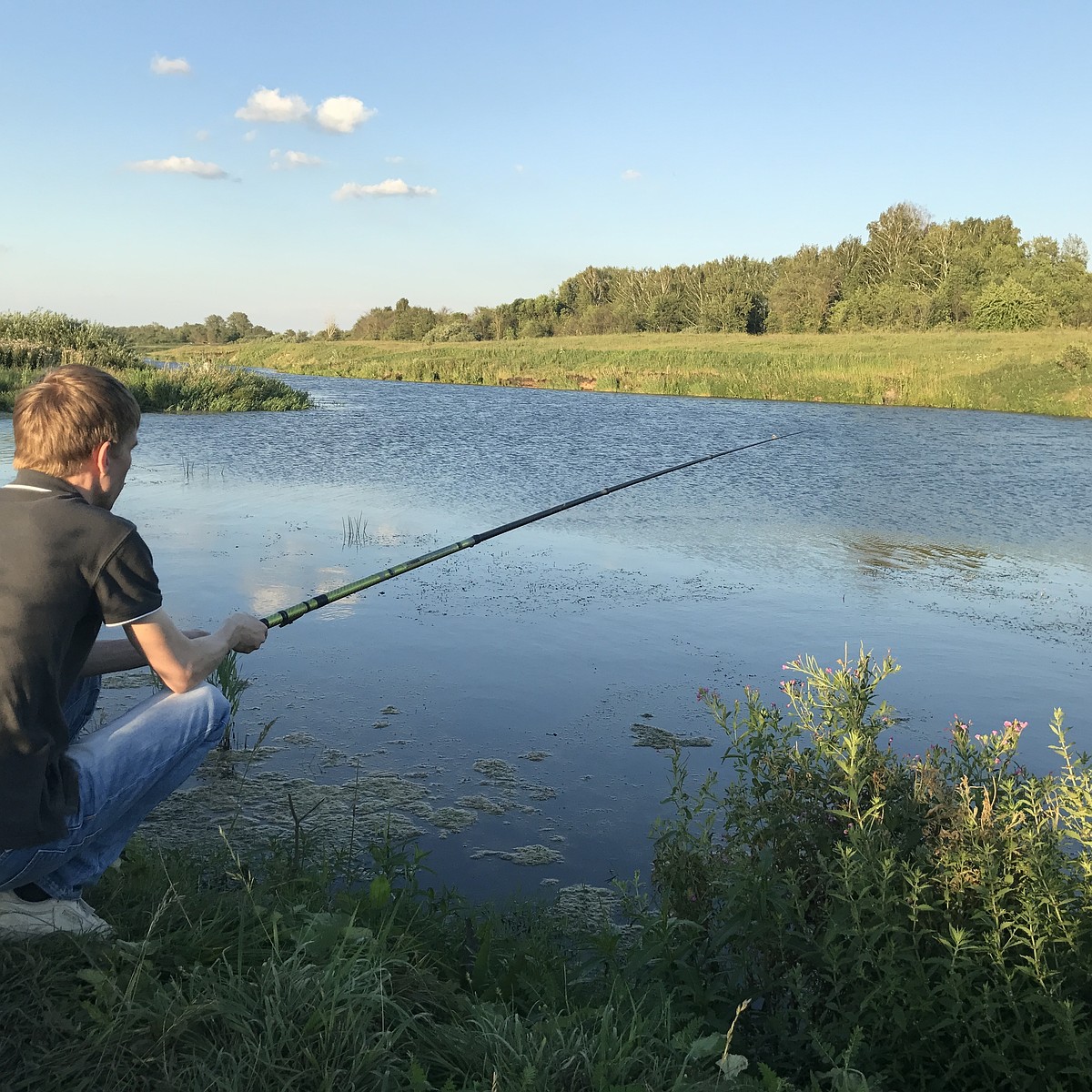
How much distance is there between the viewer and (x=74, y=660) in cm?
231

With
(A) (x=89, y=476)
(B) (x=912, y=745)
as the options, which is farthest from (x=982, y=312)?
(A) (x=89, y=476)

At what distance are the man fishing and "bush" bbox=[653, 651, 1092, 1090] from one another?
4.90 feet

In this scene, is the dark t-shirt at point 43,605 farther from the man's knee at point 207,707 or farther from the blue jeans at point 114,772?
the man's knee at point 207,707

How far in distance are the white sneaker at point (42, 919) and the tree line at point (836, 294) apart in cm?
4910

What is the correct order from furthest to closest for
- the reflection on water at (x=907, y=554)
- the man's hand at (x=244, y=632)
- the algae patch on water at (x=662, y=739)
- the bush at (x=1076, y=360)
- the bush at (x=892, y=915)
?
the bush at (x=1076, y=360) < the reflection on water at (x=907, y=554) < the algae patch on water at (x=662, y=739) < the man's hand at (x=244, y=632) < the bush at (x=892, y=915)

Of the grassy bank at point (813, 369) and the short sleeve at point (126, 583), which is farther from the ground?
the grassy bank at point (813, 369)

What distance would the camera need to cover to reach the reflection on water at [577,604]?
14.6 feet

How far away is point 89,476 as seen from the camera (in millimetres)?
2359

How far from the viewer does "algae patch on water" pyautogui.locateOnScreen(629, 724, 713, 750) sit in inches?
191

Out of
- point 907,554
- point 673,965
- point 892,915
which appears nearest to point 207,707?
point 673,965

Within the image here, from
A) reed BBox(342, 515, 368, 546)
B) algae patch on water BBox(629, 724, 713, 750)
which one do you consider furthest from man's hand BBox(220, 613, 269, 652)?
reed BBox(342, 515, 368, 546)

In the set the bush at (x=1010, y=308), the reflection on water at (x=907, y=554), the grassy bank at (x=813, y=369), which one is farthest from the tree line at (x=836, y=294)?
the reflection on water at (x=907, y=554)

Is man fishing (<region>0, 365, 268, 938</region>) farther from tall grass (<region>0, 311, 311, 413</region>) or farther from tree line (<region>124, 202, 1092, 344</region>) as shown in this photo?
tree line (<region>124, 202, 1092, 344</region>)

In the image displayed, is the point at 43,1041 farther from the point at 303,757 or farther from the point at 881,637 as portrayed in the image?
the point at 881,637
